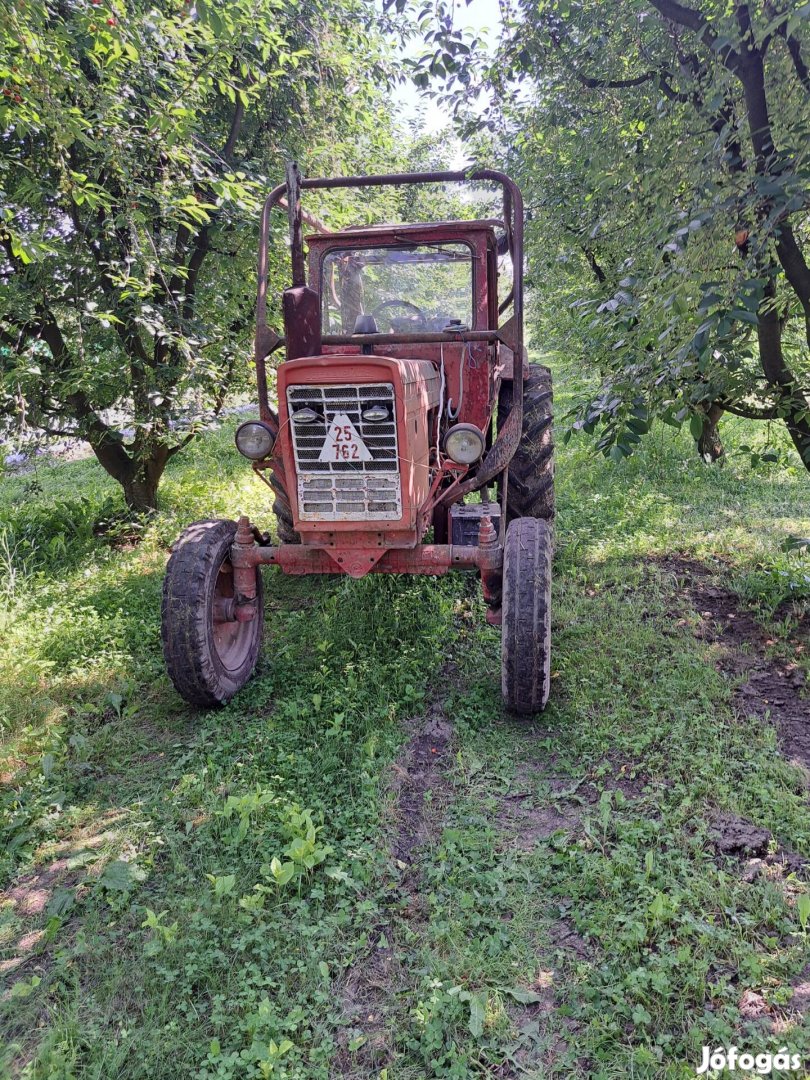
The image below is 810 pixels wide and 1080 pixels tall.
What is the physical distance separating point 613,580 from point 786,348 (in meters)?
2.33

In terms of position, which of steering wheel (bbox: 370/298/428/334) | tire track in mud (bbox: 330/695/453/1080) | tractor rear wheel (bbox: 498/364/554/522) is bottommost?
tire track in mud (bbox: 330/695/453/1080)

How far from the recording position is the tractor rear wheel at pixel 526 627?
321cm

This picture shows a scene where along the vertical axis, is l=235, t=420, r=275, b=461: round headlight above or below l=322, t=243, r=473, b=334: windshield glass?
below

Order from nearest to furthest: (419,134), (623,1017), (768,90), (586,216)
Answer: (623,1017) < (768,90) < (586,216) < (419,134)

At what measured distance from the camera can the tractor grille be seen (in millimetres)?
3156

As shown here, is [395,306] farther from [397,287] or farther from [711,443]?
[711,443]

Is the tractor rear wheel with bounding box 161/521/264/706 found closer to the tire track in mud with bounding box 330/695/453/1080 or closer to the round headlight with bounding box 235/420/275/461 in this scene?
the round headlight with bounding box 235/420/275/461

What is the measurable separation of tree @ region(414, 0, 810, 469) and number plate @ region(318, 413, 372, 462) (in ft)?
3.39

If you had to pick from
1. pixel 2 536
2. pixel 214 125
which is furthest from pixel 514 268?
pixel 2 536

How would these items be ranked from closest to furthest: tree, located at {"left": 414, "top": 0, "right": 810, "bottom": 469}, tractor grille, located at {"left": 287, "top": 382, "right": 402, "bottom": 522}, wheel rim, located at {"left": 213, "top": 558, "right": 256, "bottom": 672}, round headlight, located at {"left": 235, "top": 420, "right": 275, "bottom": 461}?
1. tree, located at {"left": 414, "top": 0, "right": 810, "bottom": 469}
2. tractor grille, located at {"left": 287, "top": 382, "right": 402, "bottom": 522}
3. round headlight, located at {"left": 235, "top": 420, "right": 275, "bottom": 461}
4. wheel rim, located at {"left": 213, "top": 558, "right": 256, "bottom": 672}

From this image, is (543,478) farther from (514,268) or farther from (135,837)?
(135,837)

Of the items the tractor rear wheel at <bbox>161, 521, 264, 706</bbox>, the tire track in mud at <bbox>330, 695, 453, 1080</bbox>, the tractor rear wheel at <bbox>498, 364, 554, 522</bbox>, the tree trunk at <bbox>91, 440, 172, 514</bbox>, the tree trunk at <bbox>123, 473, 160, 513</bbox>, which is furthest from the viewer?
the tree trunk at <bbox>123, 473, 160, 513</bbox>

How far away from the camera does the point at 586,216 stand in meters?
5.12

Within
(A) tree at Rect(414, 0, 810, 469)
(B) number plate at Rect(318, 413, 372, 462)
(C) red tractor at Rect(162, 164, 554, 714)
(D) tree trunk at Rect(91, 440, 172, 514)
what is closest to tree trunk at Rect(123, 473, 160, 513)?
(D) tree trunk at Rect(91, 440, 172, 514)
